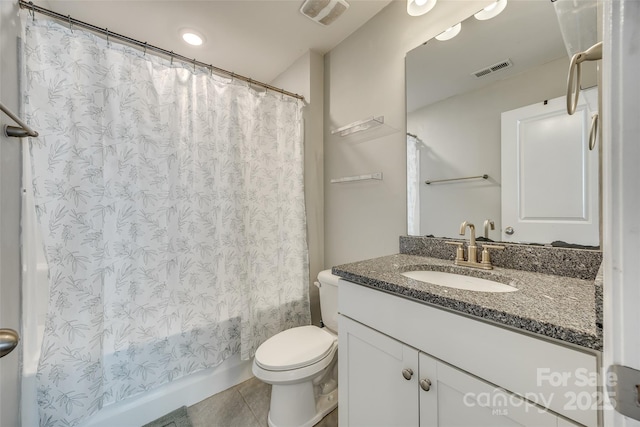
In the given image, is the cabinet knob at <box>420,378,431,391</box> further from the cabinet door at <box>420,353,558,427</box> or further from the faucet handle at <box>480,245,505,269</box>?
the faucet handle at <box>480,245,505,269</box>

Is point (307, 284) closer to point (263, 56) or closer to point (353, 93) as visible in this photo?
point (353, 93)

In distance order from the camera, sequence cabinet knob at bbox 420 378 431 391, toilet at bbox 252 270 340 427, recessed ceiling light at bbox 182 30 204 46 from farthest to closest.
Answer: recessed ceiling light at bbox 182 30 204 46, toilet at bbox 252 270 340 427, cabinet knob at bbox 420 378 431 391

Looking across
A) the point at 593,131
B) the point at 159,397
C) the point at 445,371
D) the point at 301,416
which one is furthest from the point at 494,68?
the point at 159,397

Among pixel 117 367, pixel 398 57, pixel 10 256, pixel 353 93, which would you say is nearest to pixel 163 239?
pixel 10 256

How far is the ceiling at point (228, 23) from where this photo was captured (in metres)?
1.40

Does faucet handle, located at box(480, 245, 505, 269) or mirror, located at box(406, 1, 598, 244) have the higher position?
mirror, located at box(406, 1, 598, 244)

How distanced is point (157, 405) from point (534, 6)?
2663mm

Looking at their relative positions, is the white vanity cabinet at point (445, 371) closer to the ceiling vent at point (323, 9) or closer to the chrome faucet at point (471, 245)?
the chrome faucet at point (471, 245)

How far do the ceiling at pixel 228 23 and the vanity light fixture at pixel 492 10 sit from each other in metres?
0.58

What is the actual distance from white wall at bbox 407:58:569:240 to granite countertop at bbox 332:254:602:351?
0.28 metres

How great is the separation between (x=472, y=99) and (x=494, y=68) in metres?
0.14

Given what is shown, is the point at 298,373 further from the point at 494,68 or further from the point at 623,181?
the point at 494,68

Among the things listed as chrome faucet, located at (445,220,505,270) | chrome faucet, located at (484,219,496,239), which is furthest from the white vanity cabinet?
chrome faucet, located at (484,219,496,239)

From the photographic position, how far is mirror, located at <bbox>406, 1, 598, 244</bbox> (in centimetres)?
98
